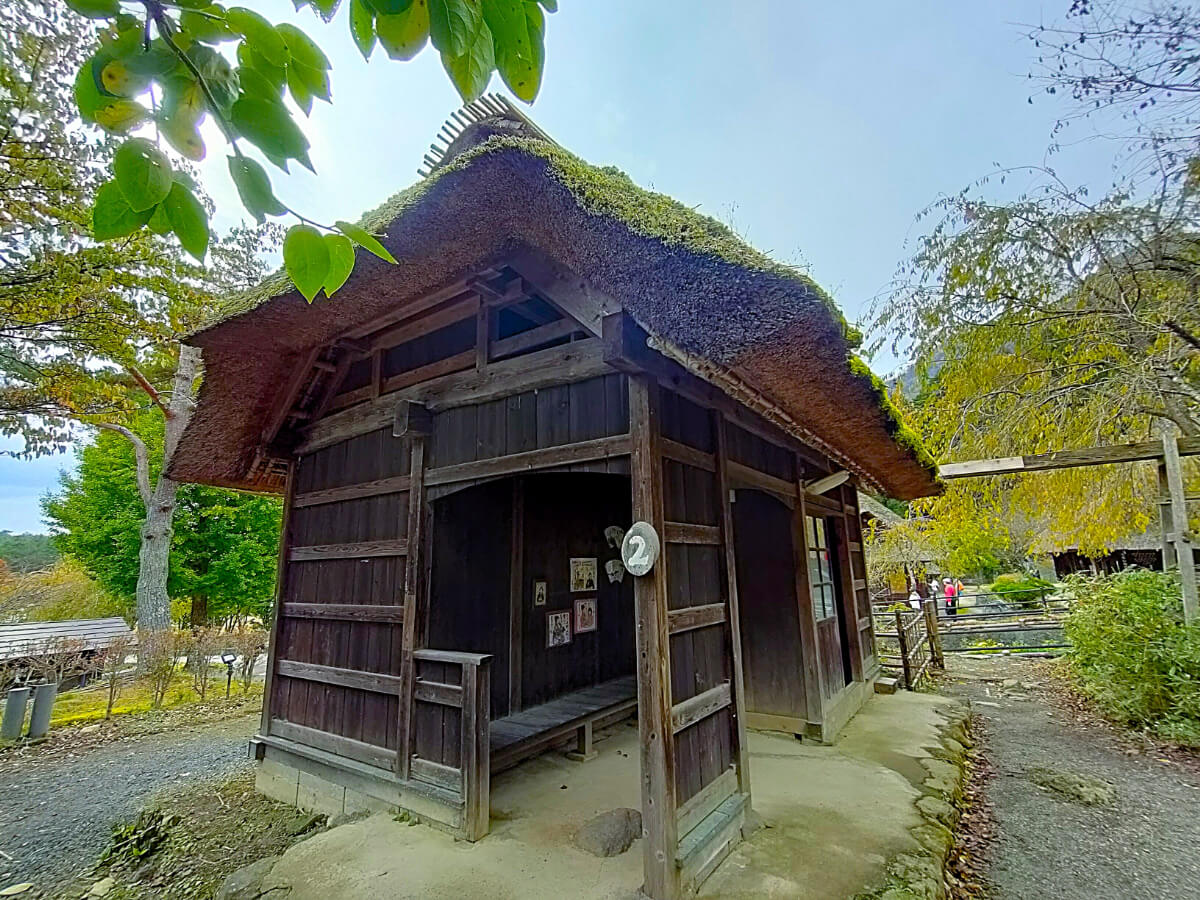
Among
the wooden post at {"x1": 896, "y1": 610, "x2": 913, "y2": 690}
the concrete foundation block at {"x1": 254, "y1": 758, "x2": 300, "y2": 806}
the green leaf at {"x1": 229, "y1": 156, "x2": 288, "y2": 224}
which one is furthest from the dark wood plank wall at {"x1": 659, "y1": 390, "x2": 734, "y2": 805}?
the wooden post at {"x1": 896, "y1": 610, "x2": 913, "y2": 690}

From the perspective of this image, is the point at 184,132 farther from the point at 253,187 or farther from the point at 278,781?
the point at 278,781

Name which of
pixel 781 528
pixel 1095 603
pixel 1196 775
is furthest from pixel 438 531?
pixel 1095 603

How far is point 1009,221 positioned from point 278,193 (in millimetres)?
8141

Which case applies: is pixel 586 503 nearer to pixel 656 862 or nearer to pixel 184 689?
pixel 656 862

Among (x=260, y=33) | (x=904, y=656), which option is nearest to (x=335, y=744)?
(x=260, y=33)

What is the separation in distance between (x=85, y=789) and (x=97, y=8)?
687cm

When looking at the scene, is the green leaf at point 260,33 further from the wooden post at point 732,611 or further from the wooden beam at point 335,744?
the wooden beam at point 335,744

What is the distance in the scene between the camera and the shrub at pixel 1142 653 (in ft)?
15.9

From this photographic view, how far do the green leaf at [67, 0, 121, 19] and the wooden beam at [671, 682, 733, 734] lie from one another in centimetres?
275

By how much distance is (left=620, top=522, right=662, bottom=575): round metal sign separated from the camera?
2.59 m

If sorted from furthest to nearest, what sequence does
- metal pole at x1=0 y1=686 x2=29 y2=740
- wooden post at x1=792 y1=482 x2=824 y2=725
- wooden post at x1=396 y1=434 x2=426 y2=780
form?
metal pole at x1=0 y1=686 x2=29 y2=740, wooden post at x1=792 y1=482 x2=824 y2=725, wooden post at x1=396 y1=434 x2=426 y2=780

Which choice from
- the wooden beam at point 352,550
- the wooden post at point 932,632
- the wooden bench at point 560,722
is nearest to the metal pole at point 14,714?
the wooden beam at point 352,550

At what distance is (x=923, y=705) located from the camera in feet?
18.6

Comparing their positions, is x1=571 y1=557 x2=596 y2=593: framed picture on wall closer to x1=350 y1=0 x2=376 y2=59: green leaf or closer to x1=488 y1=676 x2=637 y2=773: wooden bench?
x1=488 y1=676 x2=637 y2=773: wooden bench
